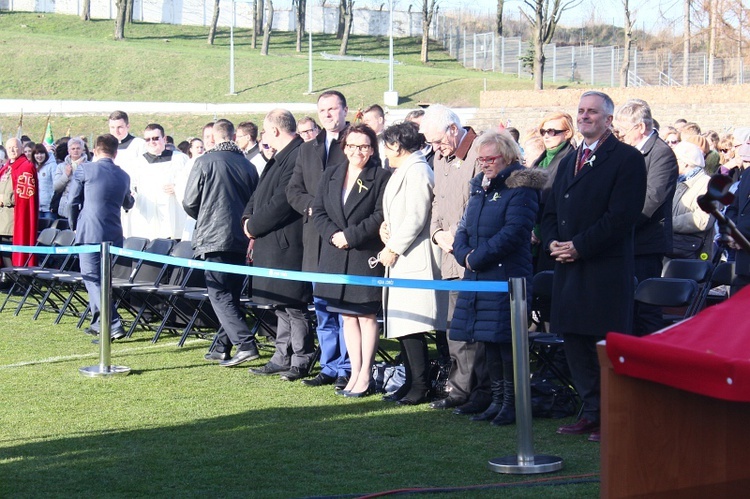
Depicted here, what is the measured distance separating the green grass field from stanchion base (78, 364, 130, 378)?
36061mm

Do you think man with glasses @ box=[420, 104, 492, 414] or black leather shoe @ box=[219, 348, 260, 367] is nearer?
man with glasses @ box=[420, 104, 492, 414]

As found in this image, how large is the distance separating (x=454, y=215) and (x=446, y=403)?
49.5 inches

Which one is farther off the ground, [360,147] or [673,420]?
[360,147]

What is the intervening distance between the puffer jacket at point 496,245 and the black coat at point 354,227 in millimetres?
1022

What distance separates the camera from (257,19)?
78812 mm

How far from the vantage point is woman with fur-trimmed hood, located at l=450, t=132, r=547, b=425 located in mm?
6840

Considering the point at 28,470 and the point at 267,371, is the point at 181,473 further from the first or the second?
the point at 267,371

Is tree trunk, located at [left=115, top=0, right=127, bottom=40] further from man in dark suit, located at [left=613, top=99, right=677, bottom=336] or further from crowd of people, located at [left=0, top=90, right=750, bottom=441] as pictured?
man in dark suit, located at [left=613, top=99, right=677, bottom=336]

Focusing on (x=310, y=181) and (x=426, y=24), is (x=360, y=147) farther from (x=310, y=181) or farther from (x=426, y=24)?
(x=426, y=24)

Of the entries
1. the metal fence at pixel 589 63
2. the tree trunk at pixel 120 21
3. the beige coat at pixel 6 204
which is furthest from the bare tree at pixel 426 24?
the beige coat at pixel 6 204

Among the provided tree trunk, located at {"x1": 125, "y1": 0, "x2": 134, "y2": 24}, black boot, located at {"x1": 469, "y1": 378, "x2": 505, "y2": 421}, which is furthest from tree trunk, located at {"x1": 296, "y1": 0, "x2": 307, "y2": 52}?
black boot, located at {"x1": 469, "y1": 378, "x2": 505, "y2": 421}

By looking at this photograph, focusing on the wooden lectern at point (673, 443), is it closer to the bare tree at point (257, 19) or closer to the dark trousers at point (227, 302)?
the dark trousers at point (227, 302)

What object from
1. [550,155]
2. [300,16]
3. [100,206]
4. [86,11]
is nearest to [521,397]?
[550,155]

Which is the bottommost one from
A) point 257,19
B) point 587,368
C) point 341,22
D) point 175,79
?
point 587,368
